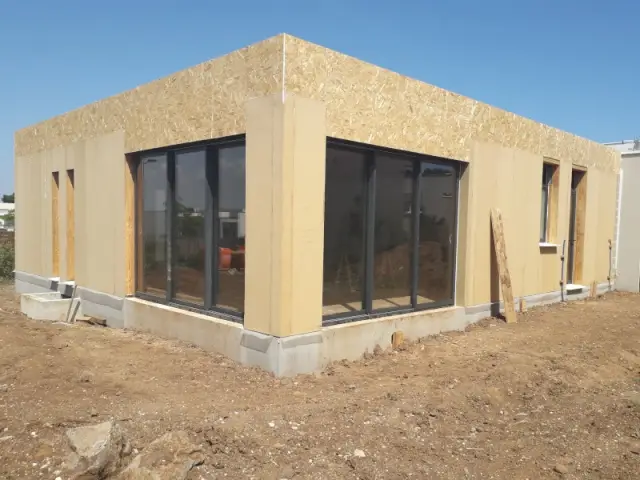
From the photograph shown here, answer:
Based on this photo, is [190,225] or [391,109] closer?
[391,109]

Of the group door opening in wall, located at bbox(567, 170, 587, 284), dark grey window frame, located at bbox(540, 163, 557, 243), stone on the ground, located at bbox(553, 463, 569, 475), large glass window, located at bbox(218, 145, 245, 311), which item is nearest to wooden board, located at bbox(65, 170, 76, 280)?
large glass window, located at bbox(218, 145, 245, 311)

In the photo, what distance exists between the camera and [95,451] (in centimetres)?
352

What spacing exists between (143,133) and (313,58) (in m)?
3.56

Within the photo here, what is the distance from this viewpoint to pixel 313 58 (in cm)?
604

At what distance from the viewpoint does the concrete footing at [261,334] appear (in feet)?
19.7

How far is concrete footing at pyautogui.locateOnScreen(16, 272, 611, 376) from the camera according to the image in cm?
600

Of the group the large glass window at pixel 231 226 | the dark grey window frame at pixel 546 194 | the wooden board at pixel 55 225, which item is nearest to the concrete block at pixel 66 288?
the wooden board at pixel 55 225

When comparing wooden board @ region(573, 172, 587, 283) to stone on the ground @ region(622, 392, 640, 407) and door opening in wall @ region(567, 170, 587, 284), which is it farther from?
stone on the ground @ region(622, 392, 640, 407)

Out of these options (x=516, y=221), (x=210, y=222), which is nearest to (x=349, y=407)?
(x=210, y=222)

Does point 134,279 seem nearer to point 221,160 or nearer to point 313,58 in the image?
point 221,160

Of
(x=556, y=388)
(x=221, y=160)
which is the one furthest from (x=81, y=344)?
(x=556, y=388)

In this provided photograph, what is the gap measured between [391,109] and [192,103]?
2.91 meters

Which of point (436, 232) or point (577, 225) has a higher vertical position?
point (577, 225)

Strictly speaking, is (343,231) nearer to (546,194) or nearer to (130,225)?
(130,225)
